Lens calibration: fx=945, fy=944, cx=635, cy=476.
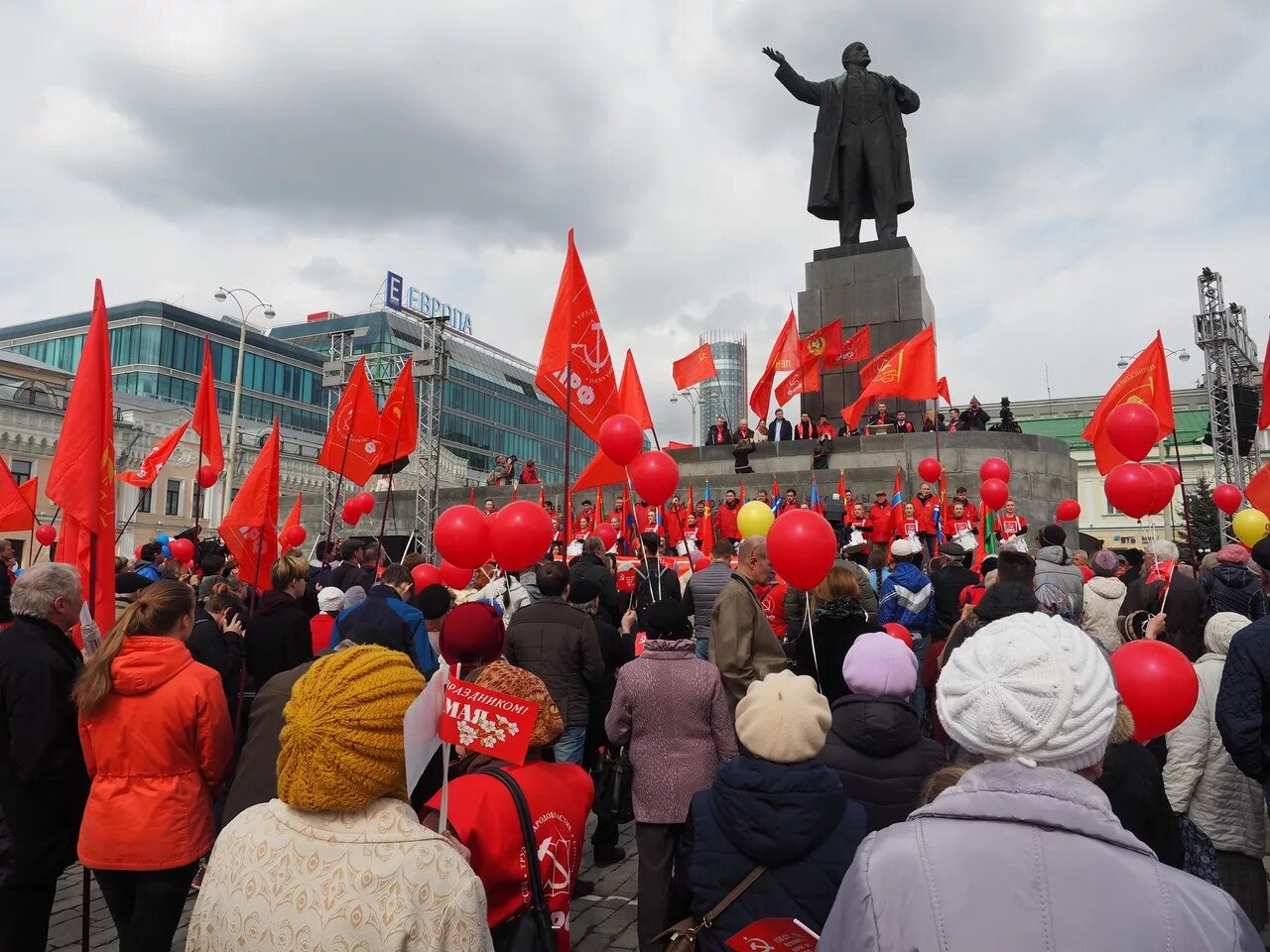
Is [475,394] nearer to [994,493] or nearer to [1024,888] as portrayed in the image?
[994,493]

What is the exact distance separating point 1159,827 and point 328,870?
296 cm

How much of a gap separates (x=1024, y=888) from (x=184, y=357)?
71.3 metres

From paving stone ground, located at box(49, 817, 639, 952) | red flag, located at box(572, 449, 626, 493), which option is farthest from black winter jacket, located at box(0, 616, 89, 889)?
red flag, located at box(572, 449, 626, 493)

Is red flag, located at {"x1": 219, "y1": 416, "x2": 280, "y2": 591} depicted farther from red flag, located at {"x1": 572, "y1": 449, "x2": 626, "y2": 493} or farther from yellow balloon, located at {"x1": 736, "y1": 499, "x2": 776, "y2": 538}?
yellow balloon, located at {"x1": 736, "y1": 499, "x2": 776, "y2": 538}

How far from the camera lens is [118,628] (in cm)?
338

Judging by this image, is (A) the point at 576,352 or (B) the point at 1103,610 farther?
(A) the point at 576,352

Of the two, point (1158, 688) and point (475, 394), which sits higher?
point (475, 394)

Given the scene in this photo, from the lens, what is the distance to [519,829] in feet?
8.78

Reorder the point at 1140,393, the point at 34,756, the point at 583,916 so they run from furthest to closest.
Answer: the point at 1140,393 → the point at 583,916 → the point at 34,756

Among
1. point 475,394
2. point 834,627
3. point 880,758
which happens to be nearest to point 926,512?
point 834,627

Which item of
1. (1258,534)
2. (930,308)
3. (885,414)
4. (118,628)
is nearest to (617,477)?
(118,628)

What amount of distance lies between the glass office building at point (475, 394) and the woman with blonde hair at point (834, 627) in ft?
221

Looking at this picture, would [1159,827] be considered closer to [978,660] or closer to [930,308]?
[978,660]

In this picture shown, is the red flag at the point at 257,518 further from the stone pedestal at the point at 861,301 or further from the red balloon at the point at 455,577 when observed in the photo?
the stone pedestal at the point at 861,301
